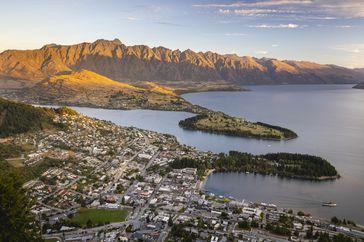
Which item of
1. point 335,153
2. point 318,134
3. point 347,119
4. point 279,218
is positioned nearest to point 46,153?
point 279,218

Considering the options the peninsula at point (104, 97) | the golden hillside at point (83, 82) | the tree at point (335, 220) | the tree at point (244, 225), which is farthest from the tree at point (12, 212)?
the golden hillside at point (83, 82)

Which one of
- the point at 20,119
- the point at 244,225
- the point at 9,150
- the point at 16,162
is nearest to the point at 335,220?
the point at 244,225

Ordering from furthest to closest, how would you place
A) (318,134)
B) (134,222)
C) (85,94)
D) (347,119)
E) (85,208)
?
1. (85,94)
2. (347,119)
3. (318,134)
4. (85,208)
5. (134,222)

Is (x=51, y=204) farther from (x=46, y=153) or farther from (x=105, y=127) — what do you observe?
(x=105, y=127)

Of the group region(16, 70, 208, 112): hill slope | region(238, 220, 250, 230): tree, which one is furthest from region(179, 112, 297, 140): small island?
region(238, 220, 250, 230): tree

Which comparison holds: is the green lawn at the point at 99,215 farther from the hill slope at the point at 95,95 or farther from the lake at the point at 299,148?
the hill slope at the point at 95,95

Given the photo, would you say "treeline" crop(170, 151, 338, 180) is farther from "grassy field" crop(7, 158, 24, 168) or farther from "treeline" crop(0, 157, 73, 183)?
"grassy field" crop(7, 158, 24, 168)
